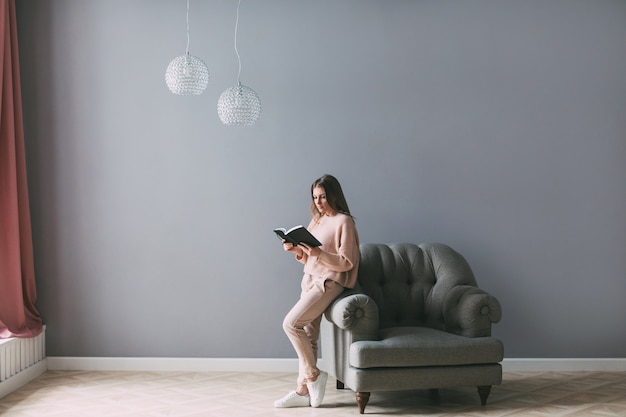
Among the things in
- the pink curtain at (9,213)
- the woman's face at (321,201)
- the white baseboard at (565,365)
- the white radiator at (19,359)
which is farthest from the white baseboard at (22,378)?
the white baseboard at (565,365)

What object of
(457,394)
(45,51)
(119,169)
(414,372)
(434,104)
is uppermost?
(45,51)

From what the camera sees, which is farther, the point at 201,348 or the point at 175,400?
the point at 201,348

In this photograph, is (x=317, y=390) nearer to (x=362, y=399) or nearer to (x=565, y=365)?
(x=362, y=399)

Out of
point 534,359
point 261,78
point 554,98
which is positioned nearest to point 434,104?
point 554,98

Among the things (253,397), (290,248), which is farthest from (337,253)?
(253,397)

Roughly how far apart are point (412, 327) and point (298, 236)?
1000 mm

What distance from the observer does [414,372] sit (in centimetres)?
404

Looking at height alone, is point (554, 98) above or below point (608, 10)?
below

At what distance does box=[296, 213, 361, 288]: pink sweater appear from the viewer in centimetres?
428

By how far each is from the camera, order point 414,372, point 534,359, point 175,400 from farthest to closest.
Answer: point 534,359 → point 175,400 → point 414,372

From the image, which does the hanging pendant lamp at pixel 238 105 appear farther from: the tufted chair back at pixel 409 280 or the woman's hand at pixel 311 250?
the tufted chair back at pixel 409 280

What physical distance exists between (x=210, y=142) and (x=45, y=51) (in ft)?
4.67

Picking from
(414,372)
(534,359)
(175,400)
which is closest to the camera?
(414,372)

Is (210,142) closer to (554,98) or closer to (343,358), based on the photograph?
(343,358)
